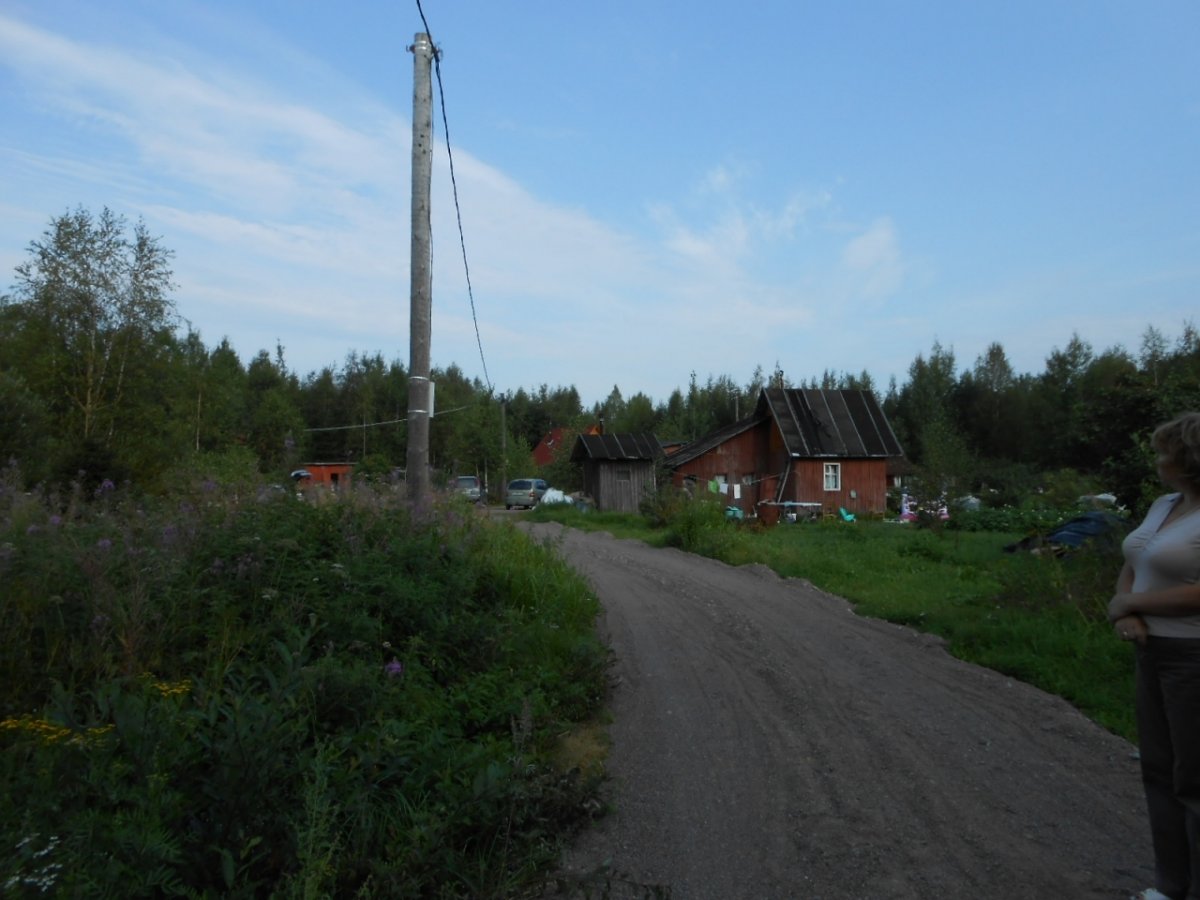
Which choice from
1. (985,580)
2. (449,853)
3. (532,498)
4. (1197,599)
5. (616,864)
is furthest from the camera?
(532,498)

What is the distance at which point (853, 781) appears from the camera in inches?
199

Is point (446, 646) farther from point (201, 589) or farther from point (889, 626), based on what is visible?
point (889, 626)

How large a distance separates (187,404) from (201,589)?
21.6m

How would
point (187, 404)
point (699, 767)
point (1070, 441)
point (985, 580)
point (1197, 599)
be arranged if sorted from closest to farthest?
point (1197, 599), point (699, 767), point (985, 580), point (187, 404), point (1070, 441)

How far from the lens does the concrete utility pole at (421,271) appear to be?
9.31m

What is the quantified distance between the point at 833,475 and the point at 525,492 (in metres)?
17.6

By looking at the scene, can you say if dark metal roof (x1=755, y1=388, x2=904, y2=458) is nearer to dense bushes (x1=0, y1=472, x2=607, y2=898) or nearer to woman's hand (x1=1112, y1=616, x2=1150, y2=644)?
dense bushes (x1=0, y1=472, x2=607, y2=898)

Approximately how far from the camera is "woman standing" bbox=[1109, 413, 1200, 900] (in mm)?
3445

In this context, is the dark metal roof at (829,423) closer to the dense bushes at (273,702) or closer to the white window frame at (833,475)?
the white window frame at (833,475)

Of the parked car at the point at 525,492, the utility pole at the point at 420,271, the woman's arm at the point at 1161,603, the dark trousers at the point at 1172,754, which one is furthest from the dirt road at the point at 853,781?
the parked car at the point at 525,492

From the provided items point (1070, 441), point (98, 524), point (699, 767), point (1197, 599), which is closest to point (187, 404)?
point (98, 524)

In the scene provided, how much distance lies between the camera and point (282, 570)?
620 centimetres

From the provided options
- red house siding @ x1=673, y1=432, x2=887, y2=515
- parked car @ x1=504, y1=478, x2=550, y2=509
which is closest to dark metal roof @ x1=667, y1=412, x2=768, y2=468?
red house siding @ x1=673, y1=432, x2=887, y2=515

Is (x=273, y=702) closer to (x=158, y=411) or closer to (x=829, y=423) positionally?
(x=158, y=411)
